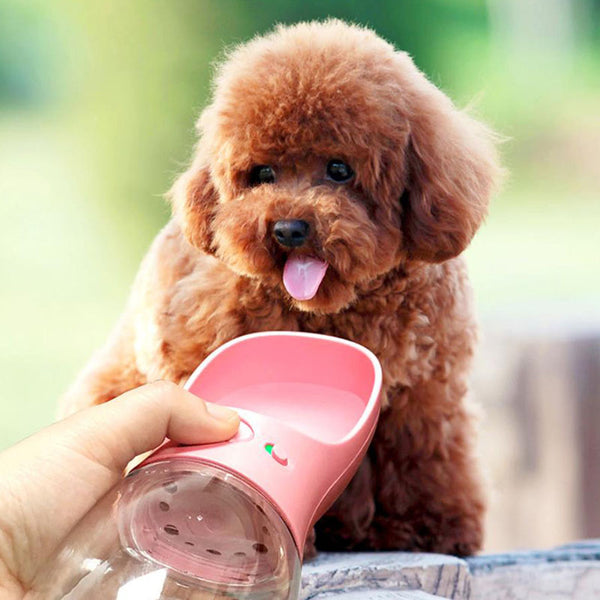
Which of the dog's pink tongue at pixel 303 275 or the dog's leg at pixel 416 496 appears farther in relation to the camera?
the dog's leg at pixel 416 496

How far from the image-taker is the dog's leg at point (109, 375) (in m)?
1.05

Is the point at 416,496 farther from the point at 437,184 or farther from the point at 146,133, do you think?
the point at 146,133

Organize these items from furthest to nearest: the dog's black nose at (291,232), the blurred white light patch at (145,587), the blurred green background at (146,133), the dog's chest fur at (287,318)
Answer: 1. the blurred green background at (146,133)
2. the dog's chest fur at (287,318)
3. the dog's black nose at (291,232)
4. the blurred white light patch at (145,587)

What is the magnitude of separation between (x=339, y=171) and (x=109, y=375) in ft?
1.18

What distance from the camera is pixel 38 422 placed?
1630mm

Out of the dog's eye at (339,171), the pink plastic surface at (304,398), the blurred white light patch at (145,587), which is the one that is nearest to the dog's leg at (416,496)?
the pink plastic surface at (304,398)

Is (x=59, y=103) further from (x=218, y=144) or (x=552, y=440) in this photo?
(x=552, y=440)

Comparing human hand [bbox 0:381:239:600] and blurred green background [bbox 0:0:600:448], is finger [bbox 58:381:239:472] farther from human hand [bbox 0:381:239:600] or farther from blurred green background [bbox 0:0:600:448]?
blurred green background [bbox 0:0:600:448]

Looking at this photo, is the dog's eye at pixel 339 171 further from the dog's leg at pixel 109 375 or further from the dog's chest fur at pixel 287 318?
the dog's leg at pixel 109 375

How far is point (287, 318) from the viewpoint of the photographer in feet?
3.14

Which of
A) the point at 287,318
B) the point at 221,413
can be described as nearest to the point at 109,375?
the point at 287,318

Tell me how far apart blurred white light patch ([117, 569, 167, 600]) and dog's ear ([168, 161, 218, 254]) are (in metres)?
0.34

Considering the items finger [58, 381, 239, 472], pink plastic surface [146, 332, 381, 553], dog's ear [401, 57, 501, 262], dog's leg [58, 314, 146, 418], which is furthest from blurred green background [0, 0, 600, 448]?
finger [58, 381, 239, 472]

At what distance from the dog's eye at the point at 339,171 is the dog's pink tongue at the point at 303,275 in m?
0.09
